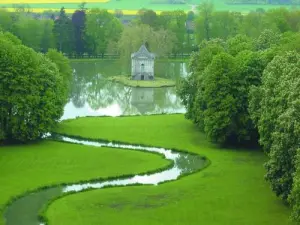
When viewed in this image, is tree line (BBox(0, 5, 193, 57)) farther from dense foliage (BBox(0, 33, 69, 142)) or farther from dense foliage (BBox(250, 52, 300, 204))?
dense foliage (BBox(250, 52, 300, 204))

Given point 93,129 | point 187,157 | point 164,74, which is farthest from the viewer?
point 164,74

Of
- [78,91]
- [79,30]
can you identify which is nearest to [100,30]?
[79,30]

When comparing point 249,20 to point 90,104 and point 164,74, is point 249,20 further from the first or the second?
point 90,104

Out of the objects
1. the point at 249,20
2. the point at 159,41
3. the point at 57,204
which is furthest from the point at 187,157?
the point at 249,20

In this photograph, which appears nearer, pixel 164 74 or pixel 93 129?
pixel 93 129

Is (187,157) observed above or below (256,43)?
below

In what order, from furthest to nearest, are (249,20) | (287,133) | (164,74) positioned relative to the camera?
(249,20)
(164,74)
(287,133)

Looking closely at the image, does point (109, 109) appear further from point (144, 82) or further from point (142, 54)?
point (142, 54)
